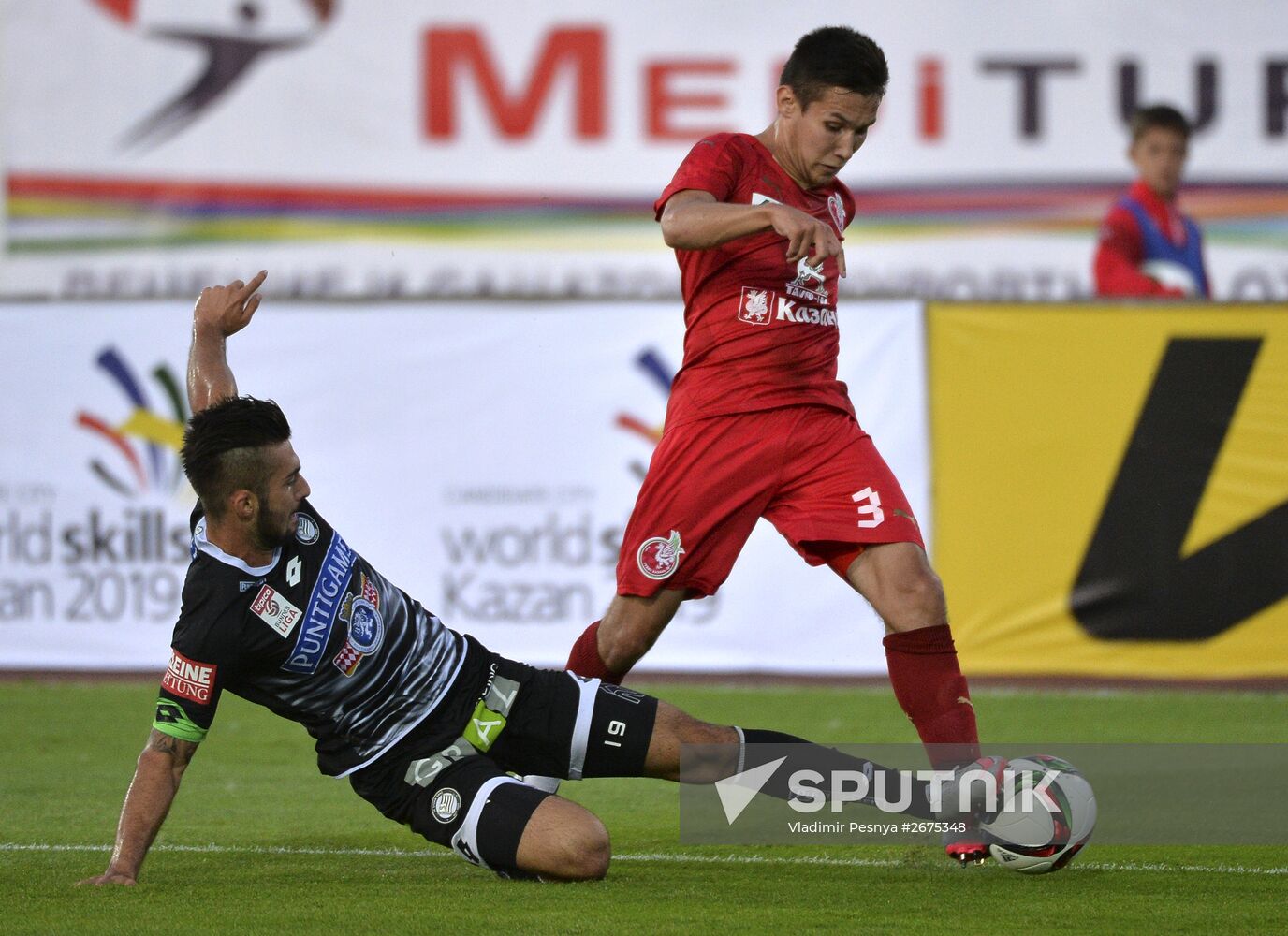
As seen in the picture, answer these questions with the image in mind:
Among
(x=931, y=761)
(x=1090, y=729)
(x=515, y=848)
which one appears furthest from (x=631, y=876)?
(x=1090, y=729)

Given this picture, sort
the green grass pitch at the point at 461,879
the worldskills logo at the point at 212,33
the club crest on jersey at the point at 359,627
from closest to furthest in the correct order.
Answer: the green grass pitch at the point at 461,879 → the club crest on jersey at the point at 359,627 → the worldskills logo at the point at 212,33

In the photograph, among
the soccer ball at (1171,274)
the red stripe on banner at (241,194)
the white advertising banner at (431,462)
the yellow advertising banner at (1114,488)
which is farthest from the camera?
the red stripe on banner at (241,194)

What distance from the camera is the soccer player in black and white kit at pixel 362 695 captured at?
14.7 feet

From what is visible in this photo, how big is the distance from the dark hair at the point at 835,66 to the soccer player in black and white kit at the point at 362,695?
1691 millimetres

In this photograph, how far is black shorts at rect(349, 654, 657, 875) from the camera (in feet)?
15.1

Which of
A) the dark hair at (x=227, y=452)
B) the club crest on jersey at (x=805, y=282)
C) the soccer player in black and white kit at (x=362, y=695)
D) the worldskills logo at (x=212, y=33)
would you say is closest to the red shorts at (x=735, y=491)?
the club crest on jersey at (x=805, y=282)

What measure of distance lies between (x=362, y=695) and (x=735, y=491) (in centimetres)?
120

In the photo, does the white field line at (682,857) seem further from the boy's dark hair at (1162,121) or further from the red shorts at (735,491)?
the boy's dark hair at (1162,121)

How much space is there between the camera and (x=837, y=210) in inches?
214

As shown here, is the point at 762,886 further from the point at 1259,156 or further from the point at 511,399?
the point at 1259,156

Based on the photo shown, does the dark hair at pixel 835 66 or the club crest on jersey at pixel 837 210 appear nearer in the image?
the dark hair at pixel 835 66

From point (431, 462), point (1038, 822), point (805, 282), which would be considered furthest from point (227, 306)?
point (431, 462)

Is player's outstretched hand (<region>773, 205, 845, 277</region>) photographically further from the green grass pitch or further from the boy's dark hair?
the boy's dark hair

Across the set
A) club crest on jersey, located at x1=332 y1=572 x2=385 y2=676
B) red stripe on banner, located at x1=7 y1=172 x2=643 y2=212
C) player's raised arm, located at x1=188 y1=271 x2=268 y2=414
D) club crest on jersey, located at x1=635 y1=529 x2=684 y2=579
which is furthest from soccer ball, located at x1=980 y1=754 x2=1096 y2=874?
red stripe on banner, located at x1=7 y1=172 x2=643 y2=212
